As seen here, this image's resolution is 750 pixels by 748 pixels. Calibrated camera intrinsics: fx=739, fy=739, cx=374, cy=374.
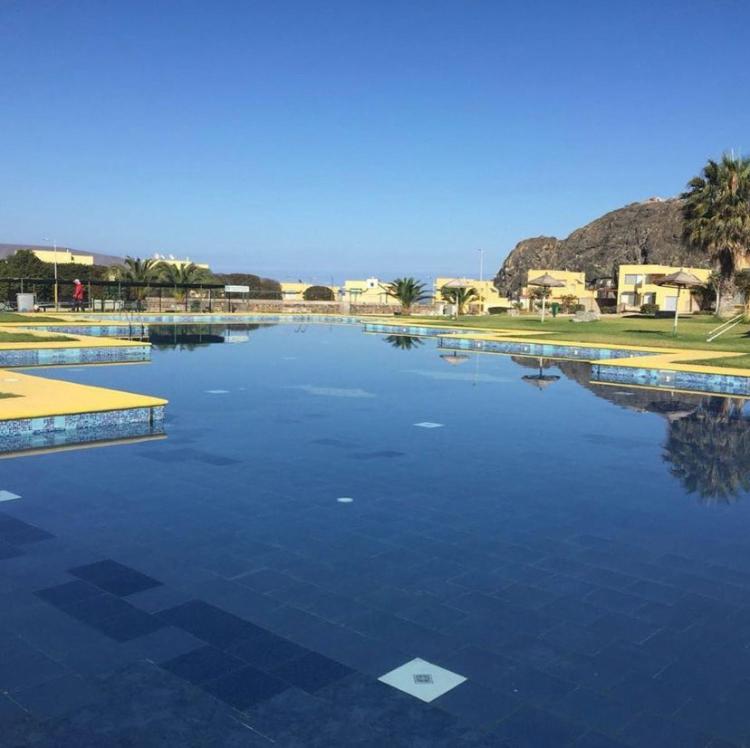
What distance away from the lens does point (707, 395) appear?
43.3 ft

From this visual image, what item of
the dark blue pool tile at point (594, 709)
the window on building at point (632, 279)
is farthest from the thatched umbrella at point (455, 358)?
the window on building at point (632, 279)

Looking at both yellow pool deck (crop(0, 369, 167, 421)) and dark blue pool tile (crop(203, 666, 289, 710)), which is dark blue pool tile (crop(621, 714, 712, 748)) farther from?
yellow pool deck (crop(0, 369, 167, 421))

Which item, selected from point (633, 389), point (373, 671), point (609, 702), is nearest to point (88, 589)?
point (373, 671)

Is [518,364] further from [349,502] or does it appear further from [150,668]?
[150,668]

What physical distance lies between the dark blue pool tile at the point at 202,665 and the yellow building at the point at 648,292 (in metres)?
46.1

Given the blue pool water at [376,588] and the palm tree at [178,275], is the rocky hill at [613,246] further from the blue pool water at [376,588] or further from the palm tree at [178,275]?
the blue pool water at [376,588]

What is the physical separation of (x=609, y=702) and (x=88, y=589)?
289 centimetres

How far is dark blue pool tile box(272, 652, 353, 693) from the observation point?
3.30 metres

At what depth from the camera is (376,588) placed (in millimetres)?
4410

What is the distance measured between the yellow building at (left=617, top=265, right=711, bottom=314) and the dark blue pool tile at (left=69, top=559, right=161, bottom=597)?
45470 millimetres

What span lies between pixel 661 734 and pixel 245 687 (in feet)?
5.73

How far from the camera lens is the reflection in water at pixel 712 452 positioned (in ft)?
22.9

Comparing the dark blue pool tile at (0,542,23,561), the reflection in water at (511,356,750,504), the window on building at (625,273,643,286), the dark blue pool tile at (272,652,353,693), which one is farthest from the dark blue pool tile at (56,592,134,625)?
the window on building at (625,273,643,286)

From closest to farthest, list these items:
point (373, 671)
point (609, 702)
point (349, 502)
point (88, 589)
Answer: point (609, 702)
point (373, 671)
point (88, 589)
point (349, 502)
